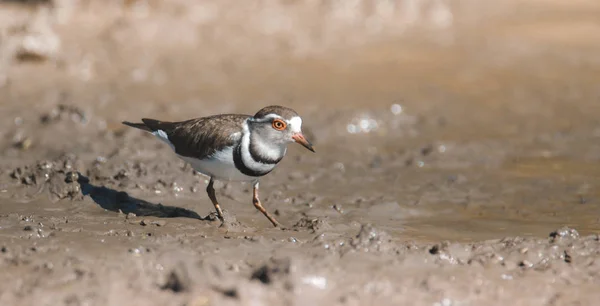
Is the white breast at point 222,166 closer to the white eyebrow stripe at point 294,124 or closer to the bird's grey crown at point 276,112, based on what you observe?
the bird's grey crown at point 276,112

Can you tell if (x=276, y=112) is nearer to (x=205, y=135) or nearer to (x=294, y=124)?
(x=294, y=124)

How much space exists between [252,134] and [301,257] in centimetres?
126

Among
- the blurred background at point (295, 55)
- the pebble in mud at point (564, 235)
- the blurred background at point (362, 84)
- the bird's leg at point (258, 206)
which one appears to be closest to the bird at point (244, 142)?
the bird's leg at point (258, 206)

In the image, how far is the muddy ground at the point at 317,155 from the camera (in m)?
5.74

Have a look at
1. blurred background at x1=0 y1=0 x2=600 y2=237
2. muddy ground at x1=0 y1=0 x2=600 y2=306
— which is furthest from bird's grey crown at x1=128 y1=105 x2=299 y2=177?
blurred background at x1=0 y1=0 x2=600 y2=237

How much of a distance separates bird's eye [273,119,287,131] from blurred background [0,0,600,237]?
49.9 inches

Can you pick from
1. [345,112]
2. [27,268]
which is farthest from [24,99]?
[27,268]

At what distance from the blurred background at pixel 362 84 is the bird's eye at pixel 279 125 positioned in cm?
127

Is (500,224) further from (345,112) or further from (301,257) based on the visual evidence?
(345,112)

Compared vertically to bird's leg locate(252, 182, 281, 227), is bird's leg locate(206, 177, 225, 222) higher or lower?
lower

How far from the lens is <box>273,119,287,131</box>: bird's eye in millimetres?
6863

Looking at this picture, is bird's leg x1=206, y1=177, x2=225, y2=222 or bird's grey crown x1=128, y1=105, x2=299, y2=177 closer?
bird's grey crown x1=128, y1=105, x2=299, y2=177

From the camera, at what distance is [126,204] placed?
24.7ft

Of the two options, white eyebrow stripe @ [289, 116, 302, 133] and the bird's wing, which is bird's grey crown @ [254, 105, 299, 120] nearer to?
white eyebrow stripe @ [289, 116, 302, 133]
